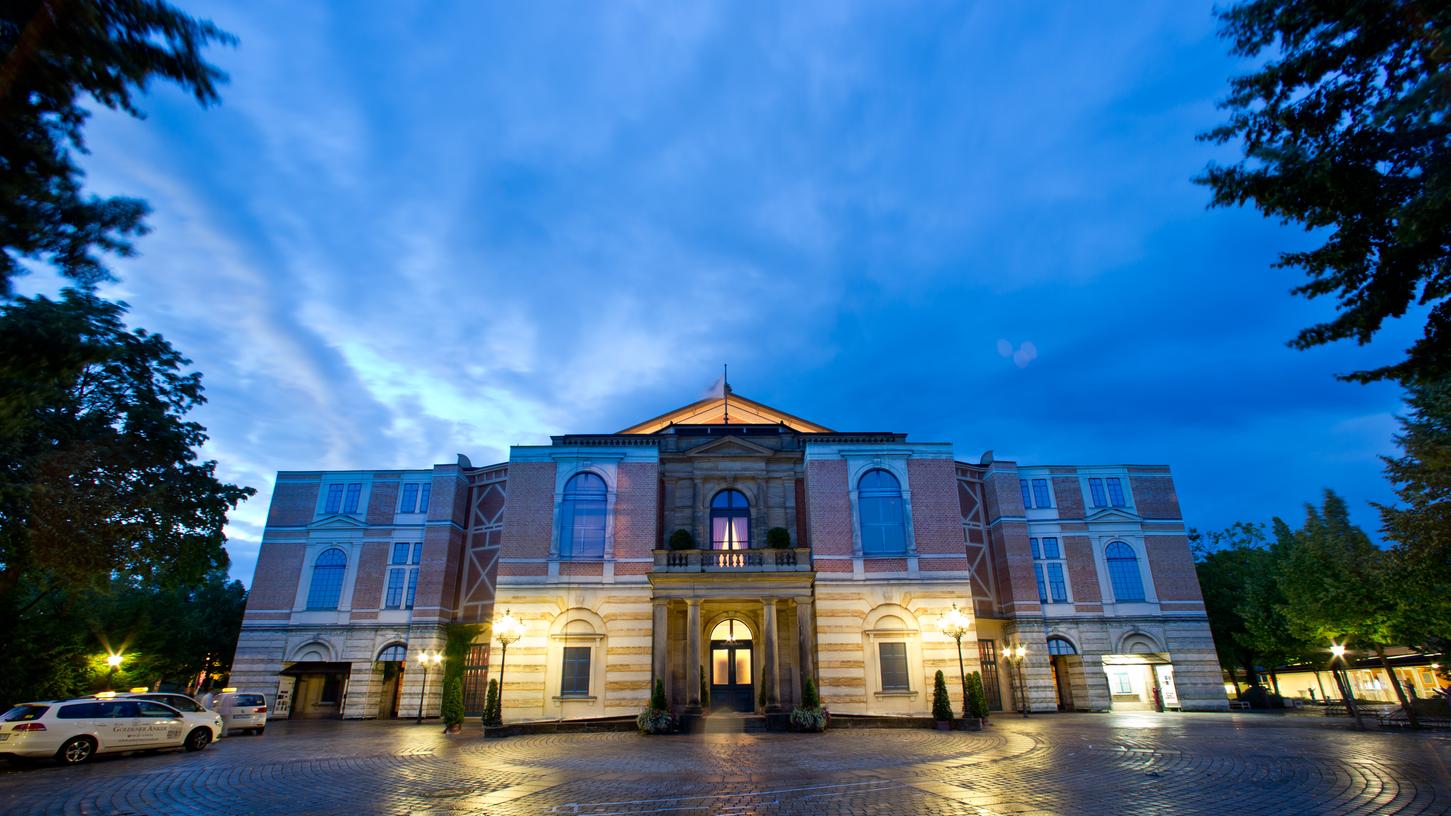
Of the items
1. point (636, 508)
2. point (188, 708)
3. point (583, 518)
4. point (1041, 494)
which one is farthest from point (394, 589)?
point (1041, 494)

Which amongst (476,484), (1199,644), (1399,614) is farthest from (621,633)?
(1199,644)

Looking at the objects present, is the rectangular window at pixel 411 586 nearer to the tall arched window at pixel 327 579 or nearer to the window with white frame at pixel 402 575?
the window with white frame at pixel 402 575

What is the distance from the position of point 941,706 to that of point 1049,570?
14.8 metres

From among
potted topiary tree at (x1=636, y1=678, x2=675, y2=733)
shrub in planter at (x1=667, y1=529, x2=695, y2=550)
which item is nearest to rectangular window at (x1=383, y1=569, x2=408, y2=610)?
shrub in planter at (x1=667, y1=529, x2=695, y2=550)

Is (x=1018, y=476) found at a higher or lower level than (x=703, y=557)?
higher

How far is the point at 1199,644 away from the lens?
32.6 meters

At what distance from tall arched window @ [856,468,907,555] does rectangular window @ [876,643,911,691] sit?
3.77 metres

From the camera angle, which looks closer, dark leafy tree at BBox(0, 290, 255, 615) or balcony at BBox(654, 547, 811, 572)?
dark leafy tree at BBox(0, 290, 255, 615)

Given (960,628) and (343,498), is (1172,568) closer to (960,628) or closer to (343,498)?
(960,628)

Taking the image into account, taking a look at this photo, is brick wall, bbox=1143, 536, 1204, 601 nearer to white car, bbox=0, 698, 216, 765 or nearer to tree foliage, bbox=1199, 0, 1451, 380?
tree foliage, bbox=1199, 0, 1451, 380

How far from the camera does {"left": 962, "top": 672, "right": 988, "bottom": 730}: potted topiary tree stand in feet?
74.3

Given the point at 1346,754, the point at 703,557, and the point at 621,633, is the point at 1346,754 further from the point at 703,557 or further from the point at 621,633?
the point at 621,633

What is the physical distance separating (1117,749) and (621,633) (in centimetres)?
1726

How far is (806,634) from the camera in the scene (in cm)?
2423
